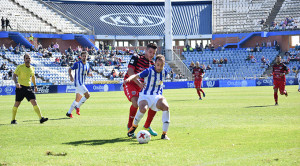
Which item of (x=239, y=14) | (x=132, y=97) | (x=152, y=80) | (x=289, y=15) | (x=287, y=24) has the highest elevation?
(x=239, y=14)

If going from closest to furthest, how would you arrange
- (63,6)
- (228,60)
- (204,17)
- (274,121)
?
(274,121) → (228,60) → (63,6) → (204,17)

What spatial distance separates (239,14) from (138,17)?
16.3m

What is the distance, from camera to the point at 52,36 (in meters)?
58.2

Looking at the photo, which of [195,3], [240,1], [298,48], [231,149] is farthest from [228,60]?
[231,149]

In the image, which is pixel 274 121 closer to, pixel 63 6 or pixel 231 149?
pixel 231 149

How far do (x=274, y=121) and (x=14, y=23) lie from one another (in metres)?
47.4

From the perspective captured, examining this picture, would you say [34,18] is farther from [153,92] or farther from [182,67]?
[153,92]

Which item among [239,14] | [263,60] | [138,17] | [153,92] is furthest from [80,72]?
[138,17]

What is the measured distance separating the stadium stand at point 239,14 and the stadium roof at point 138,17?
2.39 m

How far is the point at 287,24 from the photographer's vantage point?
63.4 metres

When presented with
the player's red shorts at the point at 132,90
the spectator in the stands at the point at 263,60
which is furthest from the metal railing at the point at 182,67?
the player's red shorts at the point at 132,90

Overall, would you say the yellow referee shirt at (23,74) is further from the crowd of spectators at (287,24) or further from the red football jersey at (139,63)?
the crowd of spectators at (287,24)

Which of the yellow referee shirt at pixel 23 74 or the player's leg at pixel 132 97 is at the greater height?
the yellow referee shirt at pixel 23 74

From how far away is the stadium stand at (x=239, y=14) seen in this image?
68.5 m
